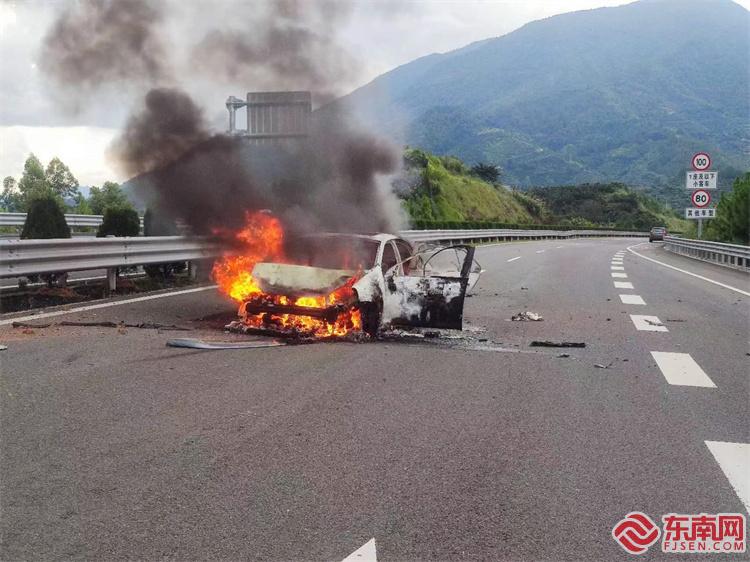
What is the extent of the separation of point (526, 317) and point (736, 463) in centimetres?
599

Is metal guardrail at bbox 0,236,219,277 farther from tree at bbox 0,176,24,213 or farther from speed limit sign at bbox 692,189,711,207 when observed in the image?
tree at bbox 0,176,24,213

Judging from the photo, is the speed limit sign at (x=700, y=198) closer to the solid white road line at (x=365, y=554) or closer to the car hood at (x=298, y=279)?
the car hood at (x=298, y=279)

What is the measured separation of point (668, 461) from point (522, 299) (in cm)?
842

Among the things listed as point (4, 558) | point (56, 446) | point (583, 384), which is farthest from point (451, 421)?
point (4, 558)

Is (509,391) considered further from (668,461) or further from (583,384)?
(668,461)

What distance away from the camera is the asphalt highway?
3.20 m

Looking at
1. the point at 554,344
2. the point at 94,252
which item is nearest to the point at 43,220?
the point at 94,252

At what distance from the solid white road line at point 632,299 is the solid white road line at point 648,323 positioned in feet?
6.10

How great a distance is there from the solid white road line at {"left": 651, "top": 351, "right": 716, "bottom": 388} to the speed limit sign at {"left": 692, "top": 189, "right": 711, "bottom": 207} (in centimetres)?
2567

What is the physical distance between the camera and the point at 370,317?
8.08 meters

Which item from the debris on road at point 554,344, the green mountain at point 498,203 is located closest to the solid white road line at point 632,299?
the debris on road at point 554,344

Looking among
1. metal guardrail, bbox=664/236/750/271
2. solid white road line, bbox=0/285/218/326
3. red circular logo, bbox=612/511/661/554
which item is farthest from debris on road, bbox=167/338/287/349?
metal guardrail, bbox=664/236/750/271

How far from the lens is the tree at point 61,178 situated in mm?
55969

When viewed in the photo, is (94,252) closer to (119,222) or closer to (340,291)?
(119,222)
